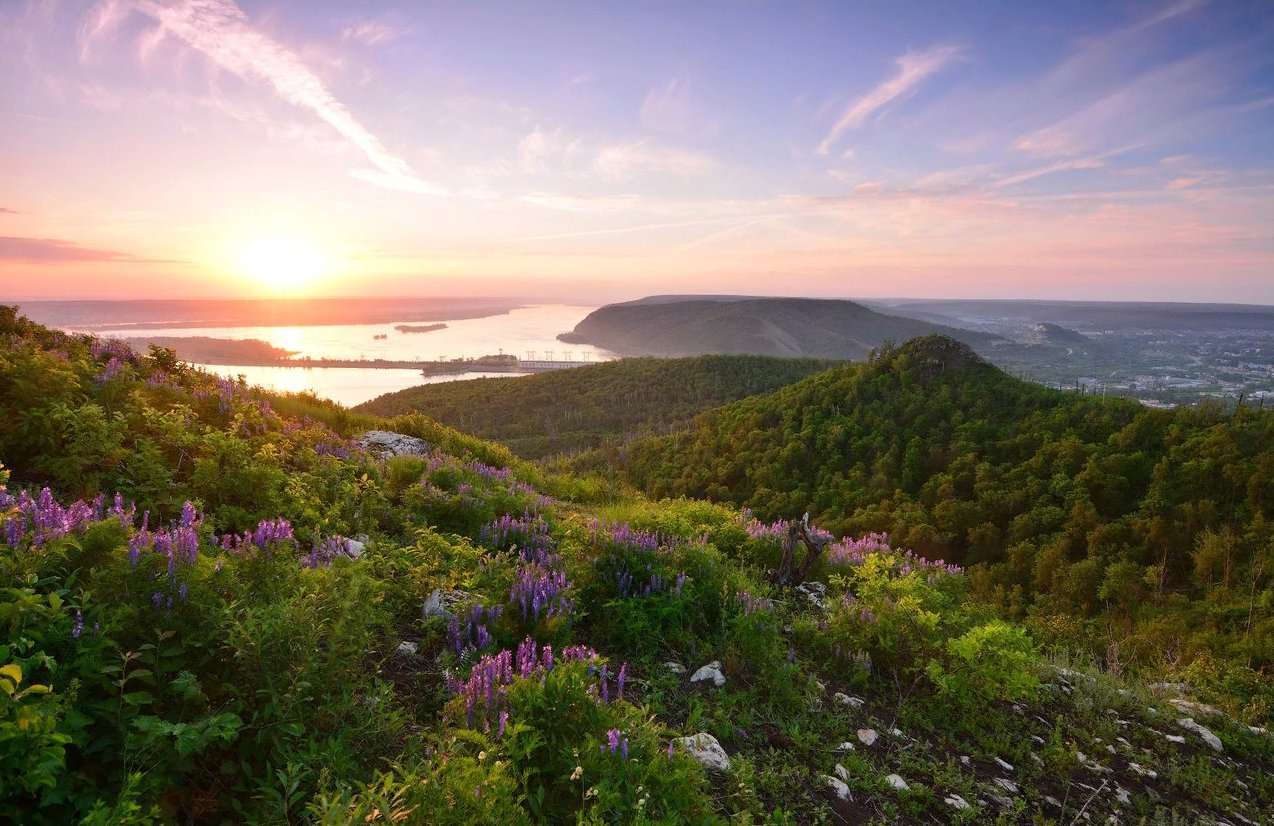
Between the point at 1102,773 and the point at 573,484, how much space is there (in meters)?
10.4

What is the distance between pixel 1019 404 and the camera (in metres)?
25.5

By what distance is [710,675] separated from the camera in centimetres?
486

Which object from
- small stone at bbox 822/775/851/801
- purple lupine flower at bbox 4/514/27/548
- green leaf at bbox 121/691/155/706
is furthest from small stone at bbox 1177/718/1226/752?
purple lupine flower at bbox 4/514/27/548

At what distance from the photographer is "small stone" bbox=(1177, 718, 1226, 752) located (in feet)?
18.3

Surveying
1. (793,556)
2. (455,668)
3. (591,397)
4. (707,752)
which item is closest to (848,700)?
(707,752)

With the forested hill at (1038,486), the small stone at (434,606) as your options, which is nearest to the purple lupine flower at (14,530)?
the small stone at (434,606)

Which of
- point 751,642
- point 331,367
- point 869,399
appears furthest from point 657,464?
point 331,367

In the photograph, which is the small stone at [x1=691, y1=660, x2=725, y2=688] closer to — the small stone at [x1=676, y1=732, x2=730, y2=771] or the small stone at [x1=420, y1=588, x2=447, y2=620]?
the small stone at [x1=676, y1=732, x2=730, y2=771]

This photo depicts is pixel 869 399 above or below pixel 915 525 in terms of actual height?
above

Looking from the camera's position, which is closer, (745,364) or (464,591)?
(464,591)

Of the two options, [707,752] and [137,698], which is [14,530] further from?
[707,752]

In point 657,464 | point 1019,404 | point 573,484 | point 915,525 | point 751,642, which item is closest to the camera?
point 751,642

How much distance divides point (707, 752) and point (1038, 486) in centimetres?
2115

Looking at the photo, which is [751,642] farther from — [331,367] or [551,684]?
[331,367]
